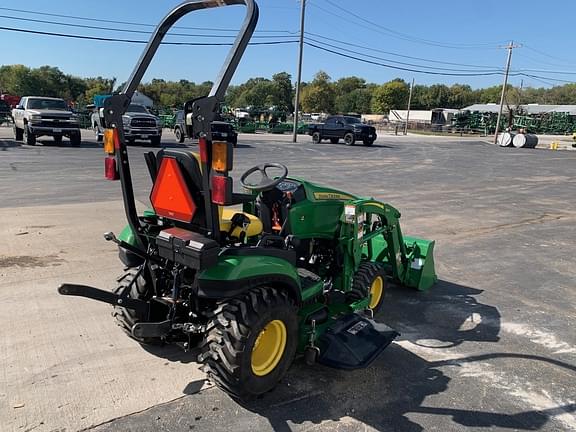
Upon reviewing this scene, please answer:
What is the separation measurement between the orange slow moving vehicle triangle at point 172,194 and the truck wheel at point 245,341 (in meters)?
0.62

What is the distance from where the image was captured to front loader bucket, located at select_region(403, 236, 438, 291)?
520 centimetres

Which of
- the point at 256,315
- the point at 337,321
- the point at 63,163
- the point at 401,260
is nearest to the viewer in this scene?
the point at 256,315

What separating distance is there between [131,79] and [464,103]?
382ft

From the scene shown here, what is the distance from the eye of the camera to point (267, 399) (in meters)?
3.11

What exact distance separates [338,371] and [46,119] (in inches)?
761

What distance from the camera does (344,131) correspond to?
1206 inches

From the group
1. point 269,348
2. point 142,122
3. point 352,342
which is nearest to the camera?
point 269,348

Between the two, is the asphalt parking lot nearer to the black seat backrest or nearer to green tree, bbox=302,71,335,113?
the black seat backrest

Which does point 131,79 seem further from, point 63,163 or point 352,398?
point 63,163

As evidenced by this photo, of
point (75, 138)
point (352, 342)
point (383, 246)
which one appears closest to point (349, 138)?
point (75, 138)

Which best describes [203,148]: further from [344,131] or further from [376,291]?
[344,131]

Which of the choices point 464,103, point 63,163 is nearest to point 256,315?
point 63,163

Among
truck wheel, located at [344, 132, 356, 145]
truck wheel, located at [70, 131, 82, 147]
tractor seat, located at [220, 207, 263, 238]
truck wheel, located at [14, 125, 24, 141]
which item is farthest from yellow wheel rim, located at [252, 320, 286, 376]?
truck wheel, located at [344, 132, 356, 145]

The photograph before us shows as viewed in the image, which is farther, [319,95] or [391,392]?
[319,95]
